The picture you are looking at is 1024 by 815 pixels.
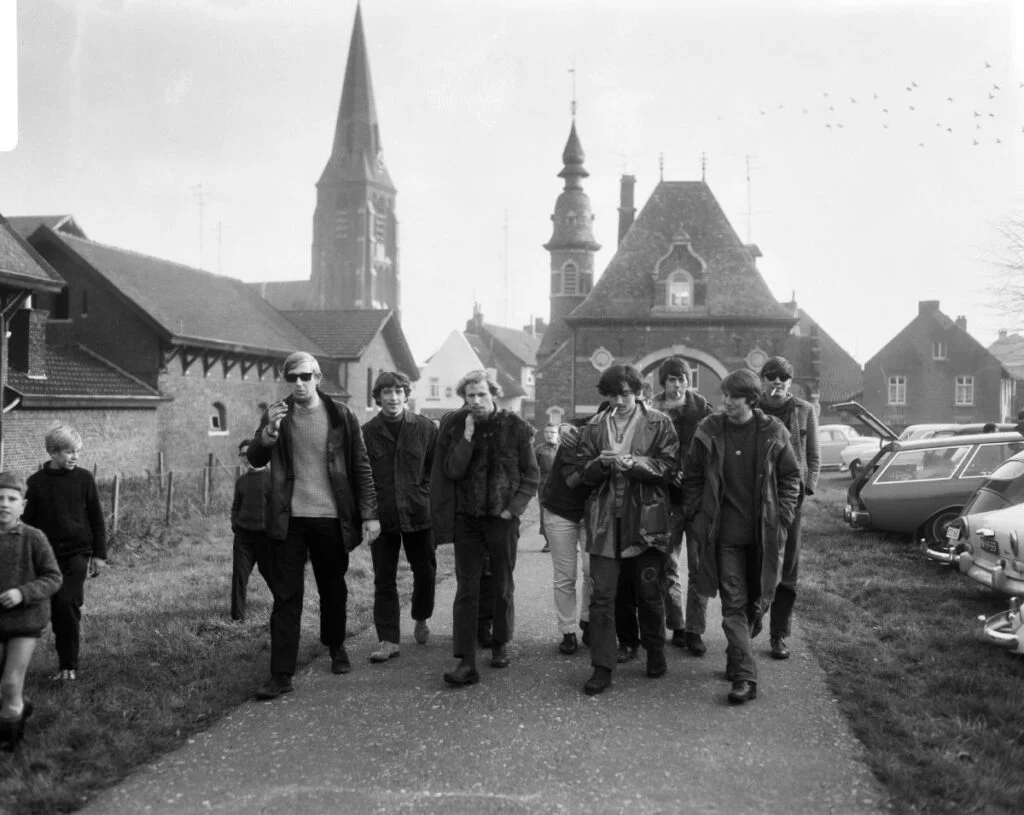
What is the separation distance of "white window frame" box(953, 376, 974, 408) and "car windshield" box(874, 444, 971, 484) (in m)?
43.1

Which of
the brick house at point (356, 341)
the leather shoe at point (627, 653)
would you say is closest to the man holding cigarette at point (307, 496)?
the leather shoe at point (627, 653)

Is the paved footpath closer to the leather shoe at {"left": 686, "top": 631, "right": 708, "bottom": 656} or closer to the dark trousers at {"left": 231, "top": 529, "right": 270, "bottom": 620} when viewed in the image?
the leather shoe at {"left": 686, "top": 631, "right": 708, "bottom": 656}

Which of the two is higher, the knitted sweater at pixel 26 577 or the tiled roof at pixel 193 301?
the tiled roof at pixel 193 301

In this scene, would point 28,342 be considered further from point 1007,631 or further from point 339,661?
point 1007,631

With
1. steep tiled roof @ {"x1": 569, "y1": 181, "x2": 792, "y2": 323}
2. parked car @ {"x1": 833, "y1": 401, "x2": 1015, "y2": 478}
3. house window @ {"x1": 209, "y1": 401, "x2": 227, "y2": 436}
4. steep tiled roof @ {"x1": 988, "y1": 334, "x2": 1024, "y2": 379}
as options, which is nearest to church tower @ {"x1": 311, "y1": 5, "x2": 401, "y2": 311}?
steep tiled roof @ {"x1": 569, "y1": 181, "x2": 792, "y2": 323}

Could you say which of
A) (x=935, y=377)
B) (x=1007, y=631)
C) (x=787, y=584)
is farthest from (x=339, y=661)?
(x=935, y=377)

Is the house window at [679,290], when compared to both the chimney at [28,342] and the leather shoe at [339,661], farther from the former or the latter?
the leather shoe at [339,661]

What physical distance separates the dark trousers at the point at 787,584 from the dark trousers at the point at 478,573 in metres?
1.75

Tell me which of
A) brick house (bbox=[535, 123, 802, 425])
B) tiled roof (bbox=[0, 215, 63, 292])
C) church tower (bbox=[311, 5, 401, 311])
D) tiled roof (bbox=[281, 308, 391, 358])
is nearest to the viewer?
tiled roof (bbox=[0, 215, 63, 292])

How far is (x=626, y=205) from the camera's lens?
53000mm

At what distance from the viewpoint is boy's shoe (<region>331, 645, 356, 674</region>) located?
5.92 meters

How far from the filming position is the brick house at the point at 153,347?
2662 centimetres

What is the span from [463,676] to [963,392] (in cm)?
5223

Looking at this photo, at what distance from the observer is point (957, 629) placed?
7.06 meters
